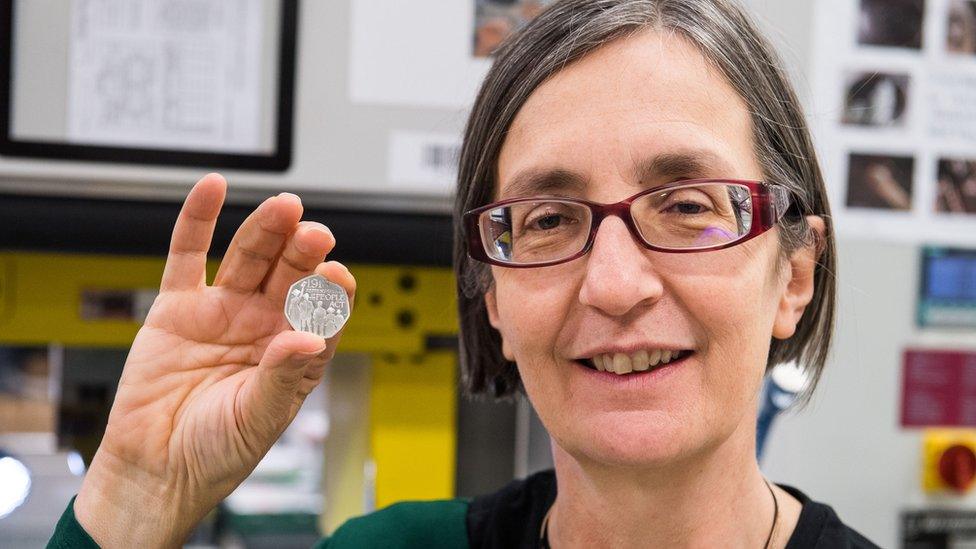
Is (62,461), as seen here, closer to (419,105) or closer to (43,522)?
(43,522)

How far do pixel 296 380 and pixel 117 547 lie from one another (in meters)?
0.28

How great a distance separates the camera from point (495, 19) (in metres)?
1.50

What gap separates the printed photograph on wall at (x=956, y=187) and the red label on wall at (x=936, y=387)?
9.2 inches

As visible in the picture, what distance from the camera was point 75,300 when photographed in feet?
4.92

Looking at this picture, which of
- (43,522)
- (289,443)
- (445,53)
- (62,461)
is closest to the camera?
(445,53)

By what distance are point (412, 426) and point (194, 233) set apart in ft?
2.07

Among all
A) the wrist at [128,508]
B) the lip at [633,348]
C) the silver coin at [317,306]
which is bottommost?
the wrist at [128,508]

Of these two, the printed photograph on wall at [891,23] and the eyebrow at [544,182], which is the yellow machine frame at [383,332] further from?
the printed photograph on wall at [891,23]

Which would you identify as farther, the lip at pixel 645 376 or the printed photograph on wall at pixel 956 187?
the printed photograph on wall at pixel 956 187

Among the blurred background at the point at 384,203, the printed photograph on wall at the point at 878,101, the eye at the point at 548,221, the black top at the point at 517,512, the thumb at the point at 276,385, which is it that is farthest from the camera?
the printed photograph on wall at the point at 878,101

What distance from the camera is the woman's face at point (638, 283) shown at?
1.00 metres

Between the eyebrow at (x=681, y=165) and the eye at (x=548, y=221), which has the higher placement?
the eyebrow at (x=681, y=165)

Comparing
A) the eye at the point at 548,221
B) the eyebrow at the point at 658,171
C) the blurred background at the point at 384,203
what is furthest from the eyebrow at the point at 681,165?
the blurred background at the point at 384,203

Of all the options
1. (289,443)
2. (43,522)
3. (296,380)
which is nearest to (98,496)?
(296,380)
